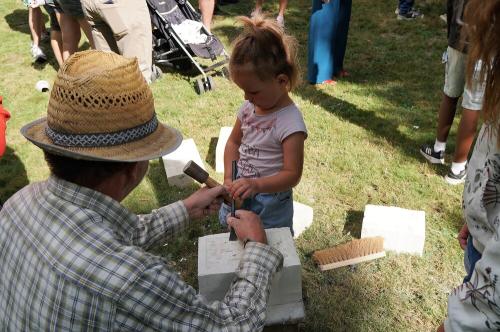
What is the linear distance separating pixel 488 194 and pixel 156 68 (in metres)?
4.96

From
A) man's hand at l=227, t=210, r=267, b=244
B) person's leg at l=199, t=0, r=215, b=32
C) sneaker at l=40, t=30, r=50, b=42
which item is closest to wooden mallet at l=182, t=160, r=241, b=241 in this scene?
man's hand at l=227, t=210, r=267, b=244

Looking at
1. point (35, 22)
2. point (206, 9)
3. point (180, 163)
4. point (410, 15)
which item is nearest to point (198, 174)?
point (180, 163)

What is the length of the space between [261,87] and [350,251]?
1.26m

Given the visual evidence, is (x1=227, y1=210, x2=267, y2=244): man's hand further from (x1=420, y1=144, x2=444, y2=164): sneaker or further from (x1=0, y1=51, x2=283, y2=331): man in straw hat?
(x1=420, y1=144, x2=444, y2=164): sneaker

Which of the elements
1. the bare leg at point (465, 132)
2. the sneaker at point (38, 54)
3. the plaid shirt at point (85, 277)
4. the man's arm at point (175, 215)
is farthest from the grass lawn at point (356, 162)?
the plaid shirt at point (85, 277)

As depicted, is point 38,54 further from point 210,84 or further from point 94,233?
point 94,233

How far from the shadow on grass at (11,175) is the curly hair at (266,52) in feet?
8.35

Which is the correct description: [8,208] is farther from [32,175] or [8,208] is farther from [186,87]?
[186,87]

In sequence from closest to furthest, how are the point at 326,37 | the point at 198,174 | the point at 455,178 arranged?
1. the point at 198,174
2. the point at 455,178
3. the point at 326,37

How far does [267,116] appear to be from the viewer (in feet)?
6.95

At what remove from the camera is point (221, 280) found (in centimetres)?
172

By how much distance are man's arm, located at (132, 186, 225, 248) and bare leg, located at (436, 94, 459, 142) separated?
220 cm

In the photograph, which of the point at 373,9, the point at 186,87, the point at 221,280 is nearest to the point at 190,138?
the point at 186,87

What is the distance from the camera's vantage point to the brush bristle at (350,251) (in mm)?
2744
